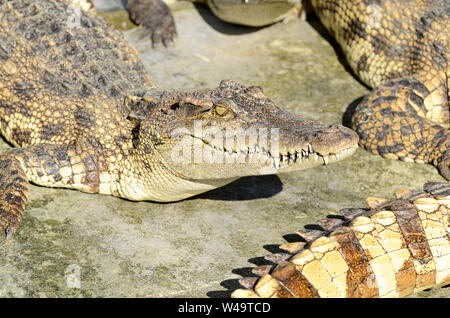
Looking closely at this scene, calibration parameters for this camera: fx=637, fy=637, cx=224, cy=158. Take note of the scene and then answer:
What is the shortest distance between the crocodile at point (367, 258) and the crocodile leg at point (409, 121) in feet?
4.27

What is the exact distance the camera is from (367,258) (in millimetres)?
3123

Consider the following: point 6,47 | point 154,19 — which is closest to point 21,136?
point 6,47

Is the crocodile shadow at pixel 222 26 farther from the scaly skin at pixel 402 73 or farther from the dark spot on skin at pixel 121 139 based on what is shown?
the dark spot on skin at pixel 121 139

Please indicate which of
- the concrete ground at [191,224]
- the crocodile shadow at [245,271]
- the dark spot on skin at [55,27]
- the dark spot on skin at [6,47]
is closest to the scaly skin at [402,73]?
the concrete ground at [191,224]

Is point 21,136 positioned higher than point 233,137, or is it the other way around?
point 233,137

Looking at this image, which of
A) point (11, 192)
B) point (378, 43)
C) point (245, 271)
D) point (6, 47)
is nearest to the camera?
point (245, 271)

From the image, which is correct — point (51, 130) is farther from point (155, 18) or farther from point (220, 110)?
point (155, 18)

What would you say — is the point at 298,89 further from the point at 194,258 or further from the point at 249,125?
the point at 194,258

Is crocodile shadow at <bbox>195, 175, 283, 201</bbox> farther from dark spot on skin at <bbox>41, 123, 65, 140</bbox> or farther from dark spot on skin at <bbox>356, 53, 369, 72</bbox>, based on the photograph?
dark spot on skin at <bbox>356, 53, 369, 72</bbox>

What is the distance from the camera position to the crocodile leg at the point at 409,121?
470 cm

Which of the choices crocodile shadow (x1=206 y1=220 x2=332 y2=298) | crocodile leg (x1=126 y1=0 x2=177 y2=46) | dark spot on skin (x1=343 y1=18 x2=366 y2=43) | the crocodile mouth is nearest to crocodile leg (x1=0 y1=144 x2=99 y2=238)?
the crocodile mouth

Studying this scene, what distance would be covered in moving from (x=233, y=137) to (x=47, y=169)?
1242 millimetres
